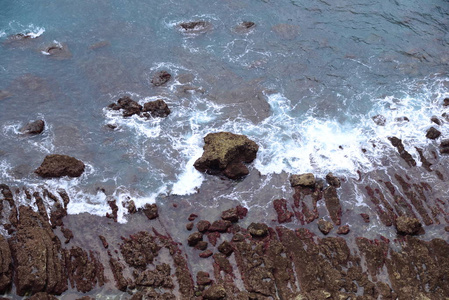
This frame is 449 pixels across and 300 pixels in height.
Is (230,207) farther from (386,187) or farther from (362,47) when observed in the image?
(362,47)

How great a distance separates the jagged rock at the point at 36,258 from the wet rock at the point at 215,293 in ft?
41.8

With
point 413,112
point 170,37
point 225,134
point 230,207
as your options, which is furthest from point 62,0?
point 413,112

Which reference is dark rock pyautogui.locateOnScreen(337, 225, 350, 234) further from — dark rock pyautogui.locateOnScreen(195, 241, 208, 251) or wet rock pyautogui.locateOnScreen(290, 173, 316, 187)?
dark rock pyautogui.locateOnScreen(195, 241, 208, 251)

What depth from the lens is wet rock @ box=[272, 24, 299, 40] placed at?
61694 mm

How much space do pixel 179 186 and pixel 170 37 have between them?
2738 centimetres

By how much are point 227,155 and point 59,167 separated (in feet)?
61.2

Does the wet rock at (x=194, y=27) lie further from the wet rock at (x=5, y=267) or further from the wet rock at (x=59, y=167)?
the wet rock at (x=5, y=267)

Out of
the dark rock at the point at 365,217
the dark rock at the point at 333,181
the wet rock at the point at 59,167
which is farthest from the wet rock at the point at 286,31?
the wet rock at the point at 59,167

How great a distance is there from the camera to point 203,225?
39688 mm

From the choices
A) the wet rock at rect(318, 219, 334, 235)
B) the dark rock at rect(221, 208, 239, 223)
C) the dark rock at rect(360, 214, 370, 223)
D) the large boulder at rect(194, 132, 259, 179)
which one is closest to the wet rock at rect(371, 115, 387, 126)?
the dark rock at rect(360, 214, 370, 223)

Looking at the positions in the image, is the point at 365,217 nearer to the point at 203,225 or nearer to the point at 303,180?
the point at 303,180

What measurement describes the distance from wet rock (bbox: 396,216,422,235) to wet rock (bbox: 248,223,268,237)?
13446 millimetres

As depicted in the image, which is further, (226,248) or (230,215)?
(230,215)

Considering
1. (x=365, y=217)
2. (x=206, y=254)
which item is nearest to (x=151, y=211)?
(x=206, y=254)
